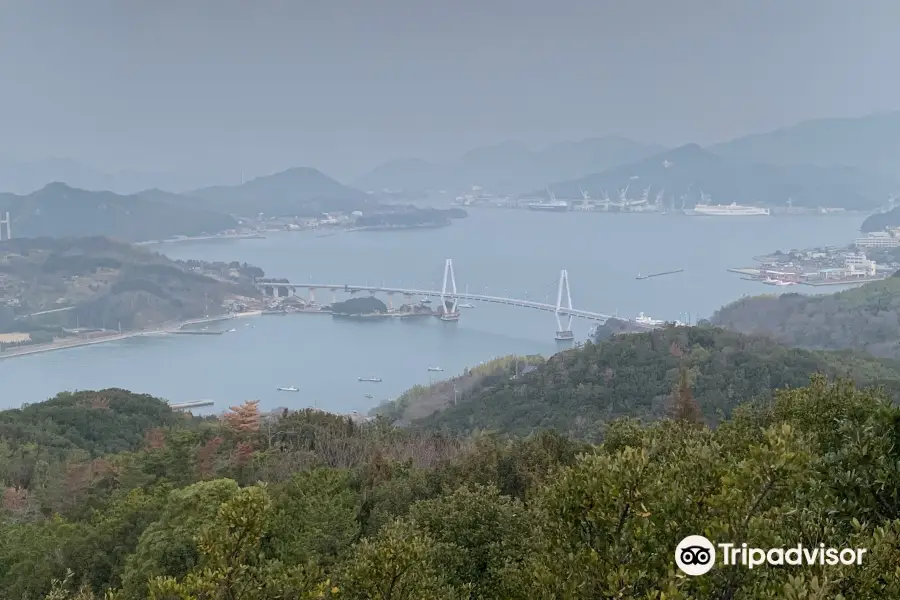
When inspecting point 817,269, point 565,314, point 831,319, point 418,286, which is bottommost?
point 565,314

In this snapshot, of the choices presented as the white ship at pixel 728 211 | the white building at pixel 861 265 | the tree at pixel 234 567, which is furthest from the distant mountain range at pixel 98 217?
the tree at pixel 234 567

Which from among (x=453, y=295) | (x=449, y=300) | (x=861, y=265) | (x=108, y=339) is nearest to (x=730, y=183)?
(x=861, y=265)

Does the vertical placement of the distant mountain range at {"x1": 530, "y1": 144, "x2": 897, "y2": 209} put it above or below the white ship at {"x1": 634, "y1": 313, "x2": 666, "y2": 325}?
above

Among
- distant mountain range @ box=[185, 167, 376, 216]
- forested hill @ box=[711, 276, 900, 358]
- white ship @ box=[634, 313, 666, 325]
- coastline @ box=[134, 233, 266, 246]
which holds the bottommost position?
white ship @ box=[634, 313, 666, 325]

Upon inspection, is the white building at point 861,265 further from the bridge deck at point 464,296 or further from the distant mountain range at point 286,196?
the distant mountain range at point 286,196

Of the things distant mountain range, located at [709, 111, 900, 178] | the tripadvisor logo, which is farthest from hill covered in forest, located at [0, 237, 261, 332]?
distant mountain range, located at [709, 111, 900, 178]

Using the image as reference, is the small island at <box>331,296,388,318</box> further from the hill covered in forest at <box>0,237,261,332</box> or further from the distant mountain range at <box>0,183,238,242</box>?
the distant mountain range at <box>0,183,238,242</box>

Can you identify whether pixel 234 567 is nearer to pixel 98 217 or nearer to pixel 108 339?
pixel 108 339
